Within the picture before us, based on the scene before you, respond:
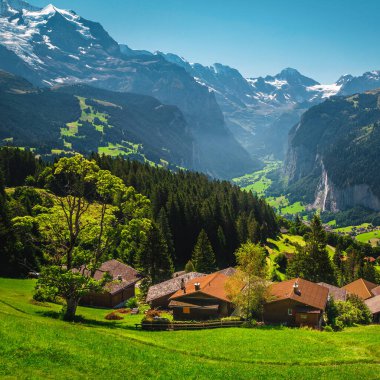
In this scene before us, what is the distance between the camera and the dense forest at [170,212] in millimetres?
68875

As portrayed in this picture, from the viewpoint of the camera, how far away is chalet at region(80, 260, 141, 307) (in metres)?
66.3

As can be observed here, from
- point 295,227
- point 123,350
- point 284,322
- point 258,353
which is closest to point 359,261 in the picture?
Result: point 295,227

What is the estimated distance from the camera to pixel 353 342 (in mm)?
39844

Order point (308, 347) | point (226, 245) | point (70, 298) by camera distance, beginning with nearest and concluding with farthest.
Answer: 1. point (308, 347)
2. point (70, 298)
3. point (226, 245)

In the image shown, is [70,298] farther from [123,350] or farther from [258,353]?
[258,353]

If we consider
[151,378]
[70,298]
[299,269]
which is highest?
[299,269]

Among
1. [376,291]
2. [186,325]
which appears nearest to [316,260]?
[376,291]

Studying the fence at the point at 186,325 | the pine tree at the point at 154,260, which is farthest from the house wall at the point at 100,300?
the fence at the point at 186,325

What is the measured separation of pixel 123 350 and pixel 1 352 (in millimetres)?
8765

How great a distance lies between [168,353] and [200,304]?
2915 cm

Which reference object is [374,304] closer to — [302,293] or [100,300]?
[302,293]

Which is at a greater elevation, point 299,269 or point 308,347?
point 299,269

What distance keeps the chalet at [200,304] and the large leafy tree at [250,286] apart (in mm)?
3767

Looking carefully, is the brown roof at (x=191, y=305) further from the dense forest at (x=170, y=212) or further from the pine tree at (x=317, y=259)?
the pine tree at (x=317, y=259)
